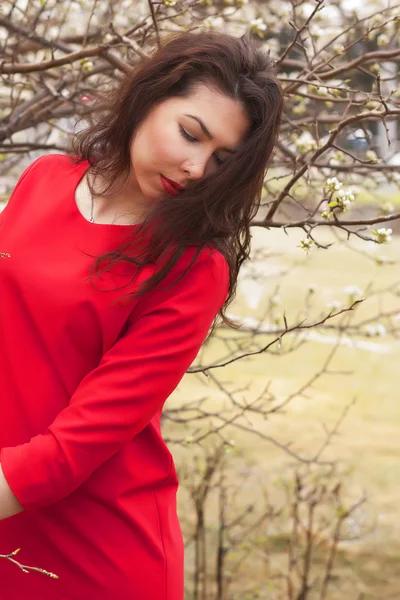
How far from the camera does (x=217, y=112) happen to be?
4.90 ft

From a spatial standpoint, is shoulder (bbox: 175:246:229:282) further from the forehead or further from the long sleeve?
the forehead

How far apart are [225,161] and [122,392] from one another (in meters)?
0.44

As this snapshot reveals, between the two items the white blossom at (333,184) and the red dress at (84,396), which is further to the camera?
the white blossom at (333,184)

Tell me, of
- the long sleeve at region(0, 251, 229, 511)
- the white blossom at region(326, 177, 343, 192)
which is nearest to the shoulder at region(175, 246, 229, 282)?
the long sleeve at region(0, 251, 229, 511)

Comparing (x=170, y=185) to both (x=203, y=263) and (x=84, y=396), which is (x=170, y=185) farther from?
(x=84, y=396)

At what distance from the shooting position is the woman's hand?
4.60 feet

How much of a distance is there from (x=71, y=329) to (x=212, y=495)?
471cm

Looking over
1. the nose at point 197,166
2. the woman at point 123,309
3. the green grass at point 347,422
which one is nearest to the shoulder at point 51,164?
the woman at point 123,309

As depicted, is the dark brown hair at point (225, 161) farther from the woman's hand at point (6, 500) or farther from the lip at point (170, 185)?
the woman's hand at point (6, 500)

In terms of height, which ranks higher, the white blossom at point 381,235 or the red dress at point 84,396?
the white blossom at point 381,235

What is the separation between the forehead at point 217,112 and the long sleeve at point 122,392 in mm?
211

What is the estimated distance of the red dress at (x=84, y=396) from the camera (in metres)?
1.43

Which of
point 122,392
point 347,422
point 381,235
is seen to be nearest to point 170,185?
point 122,392

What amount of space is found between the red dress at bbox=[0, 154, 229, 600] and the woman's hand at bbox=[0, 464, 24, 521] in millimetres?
13
